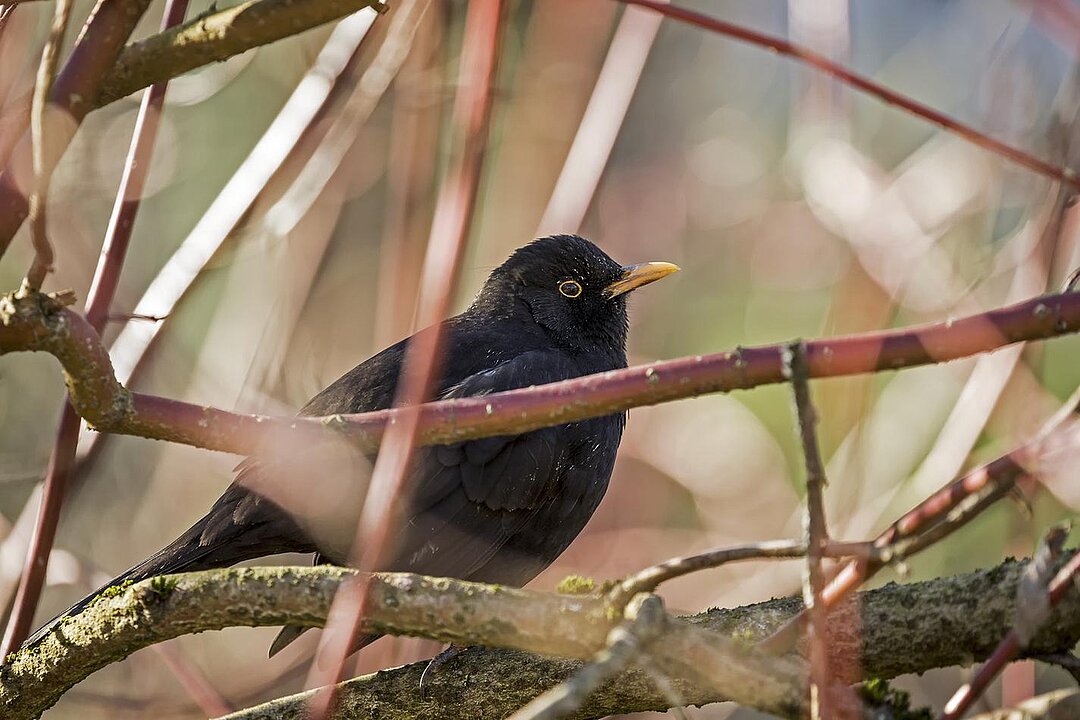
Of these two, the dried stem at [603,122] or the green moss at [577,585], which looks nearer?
the dried stem at [603,122]

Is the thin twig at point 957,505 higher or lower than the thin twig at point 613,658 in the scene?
higher

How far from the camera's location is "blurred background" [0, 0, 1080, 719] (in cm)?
323

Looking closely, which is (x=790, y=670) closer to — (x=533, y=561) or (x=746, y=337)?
(x=533, y=561)

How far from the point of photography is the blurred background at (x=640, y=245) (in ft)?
10.6

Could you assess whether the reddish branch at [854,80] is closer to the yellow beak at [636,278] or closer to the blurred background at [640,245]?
the blurred background at [640,245]

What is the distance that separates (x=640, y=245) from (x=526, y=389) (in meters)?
4.89

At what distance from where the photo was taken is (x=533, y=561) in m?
3.95

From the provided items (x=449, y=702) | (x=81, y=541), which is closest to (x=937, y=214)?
(x=449, y=702)

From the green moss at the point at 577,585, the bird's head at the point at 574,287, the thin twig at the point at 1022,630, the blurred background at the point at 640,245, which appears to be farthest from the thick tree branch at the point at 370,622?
the bird's head at the point at 574,287

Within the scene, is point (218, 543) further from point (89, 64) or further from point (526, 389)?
point (526, 389)

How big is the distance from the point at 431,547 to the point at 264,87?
5283 mm

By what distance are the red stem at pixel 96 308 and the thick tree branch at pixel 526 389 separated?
14.8 inches

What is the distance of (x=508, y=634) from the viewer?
2.11 meters

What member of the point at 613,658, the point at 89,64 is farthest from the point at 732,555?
the point at 89,64
